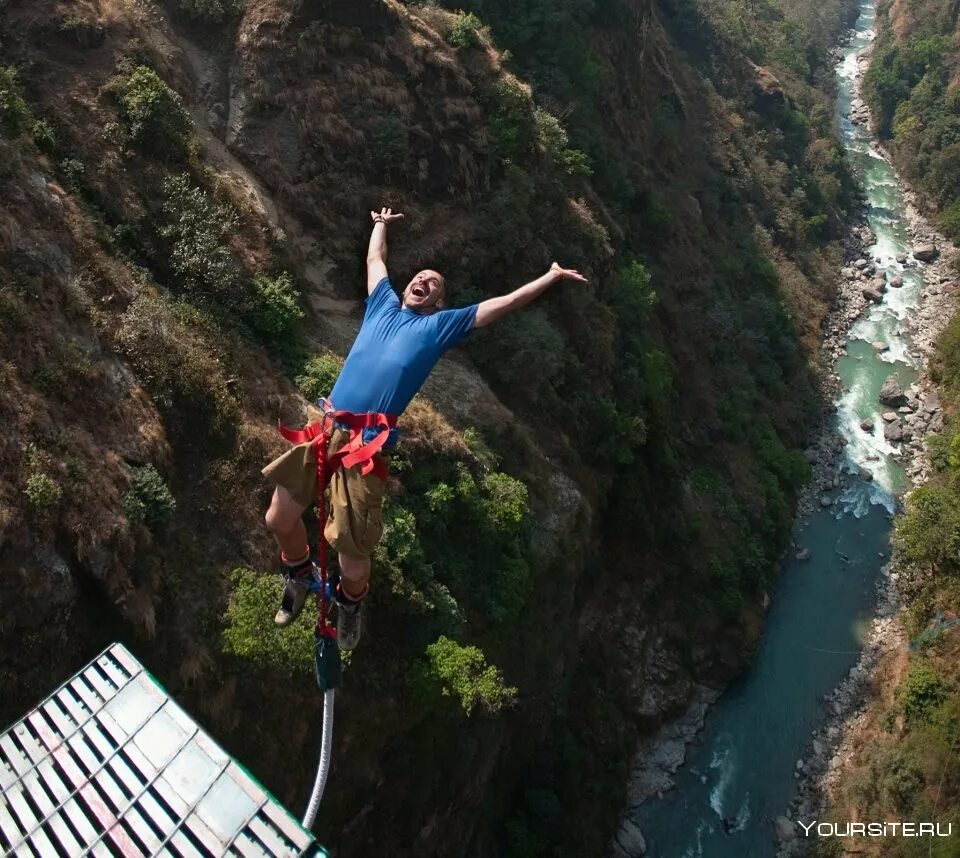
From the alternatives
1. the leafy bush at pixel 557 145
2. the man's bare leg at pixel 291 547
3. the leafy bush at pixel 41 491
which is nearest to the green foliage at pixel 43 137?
the leafy bush at pixel 41 491

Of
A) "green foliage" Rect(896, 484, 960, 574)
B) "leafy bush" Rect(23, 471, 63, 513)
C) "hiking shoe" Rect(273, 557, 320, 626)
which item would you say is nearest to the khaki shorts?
"hiking shoe" Rect(273, 557, 320, 626)

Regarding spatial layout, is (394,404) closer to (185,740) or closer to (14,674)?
(185,740)

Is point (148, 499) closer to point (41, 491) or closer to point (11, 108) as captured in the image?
point (41, 491)

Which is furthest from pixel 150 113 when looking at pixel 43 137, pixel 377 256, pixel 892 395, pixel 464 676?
pixel 892 395

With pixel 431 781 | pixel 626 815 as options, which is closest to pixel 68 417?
pixel 431 781

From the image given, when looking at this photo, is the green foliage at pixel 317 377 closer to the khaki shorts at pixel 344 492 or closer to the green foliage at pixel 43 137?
the green foliage at pixel 43 137
